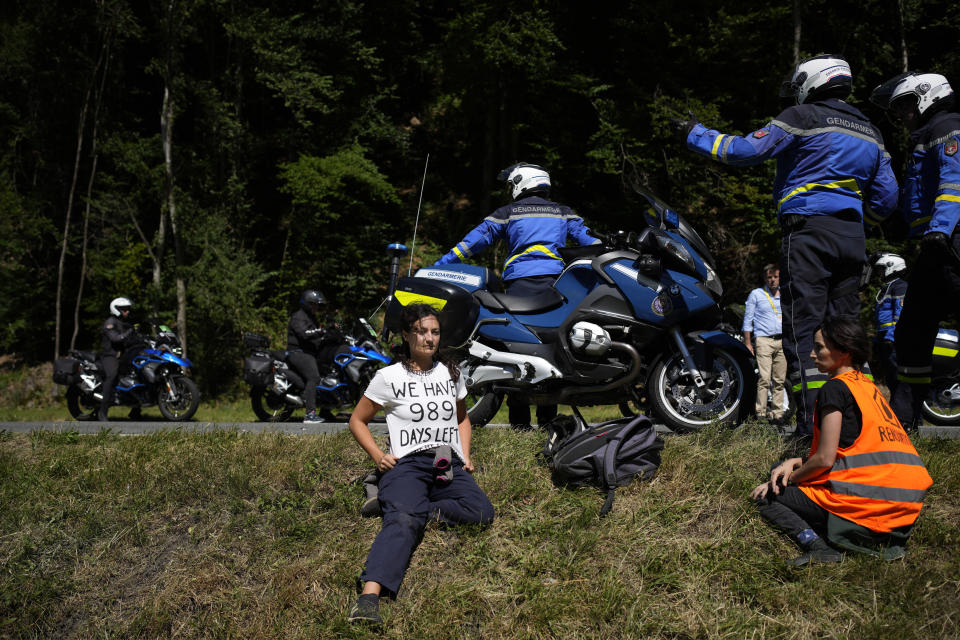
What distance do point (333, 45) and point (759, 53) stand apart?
11.9 m

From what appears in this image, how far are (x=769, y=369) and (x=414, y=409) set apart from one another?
21.9 feet

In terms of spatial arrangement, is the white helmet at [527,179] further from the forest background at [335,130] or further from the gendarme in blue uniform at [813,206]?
the forest background at [335,130]

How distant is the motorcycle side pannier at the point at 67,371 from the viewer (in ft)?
36.7

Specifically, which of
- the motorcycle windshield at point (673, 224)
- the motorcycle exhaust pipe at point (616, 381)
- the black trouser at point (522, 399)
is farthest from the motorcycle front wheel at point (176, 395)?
the motorcycle windshield at point (673, 224)

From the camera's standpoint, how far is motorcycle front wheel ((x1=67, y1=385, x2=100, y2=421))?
37.2 ft

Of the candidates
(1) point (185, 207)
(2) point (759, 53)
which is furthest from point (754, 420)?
(1) point (185, 207)

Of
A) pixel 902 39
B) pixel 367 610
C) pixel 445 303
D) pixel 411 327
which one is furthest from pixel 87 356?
pixel 902 39

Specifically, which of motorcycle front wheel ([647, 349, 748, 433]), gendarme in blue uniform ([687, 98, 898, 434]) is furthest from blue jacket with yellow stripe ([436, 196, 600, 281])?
gendarme in blue uniform ([687, 98, 898, 434])

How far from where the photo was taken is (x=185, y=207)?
62.8ft

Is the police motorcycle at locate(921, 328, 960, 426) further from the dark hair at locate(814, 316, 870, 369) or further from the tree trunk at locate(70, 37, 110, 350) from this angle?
the tree trunk at locate(70, 37, 110, 350)

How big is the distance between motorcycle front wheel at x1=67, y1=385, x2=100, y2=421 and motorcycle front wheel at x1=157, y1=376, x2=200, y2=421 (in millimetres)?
1524

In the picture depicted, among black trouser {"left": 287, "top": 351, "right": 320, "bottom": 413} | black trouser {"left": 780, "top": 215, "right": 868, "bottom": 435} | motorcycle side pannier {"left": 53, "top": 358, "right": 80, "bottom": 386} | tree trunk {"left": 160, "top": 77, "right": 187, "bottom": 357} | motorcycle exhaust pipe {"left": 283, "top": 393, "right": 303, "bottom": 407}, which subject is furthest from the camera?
tree trunk {"left": 160, "top": 77, "right": 187, "bottom": 357}

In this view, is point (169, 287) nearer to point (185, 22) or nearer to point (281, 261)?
point (281, 261)

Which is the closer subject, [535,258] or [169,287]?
[535,258]
